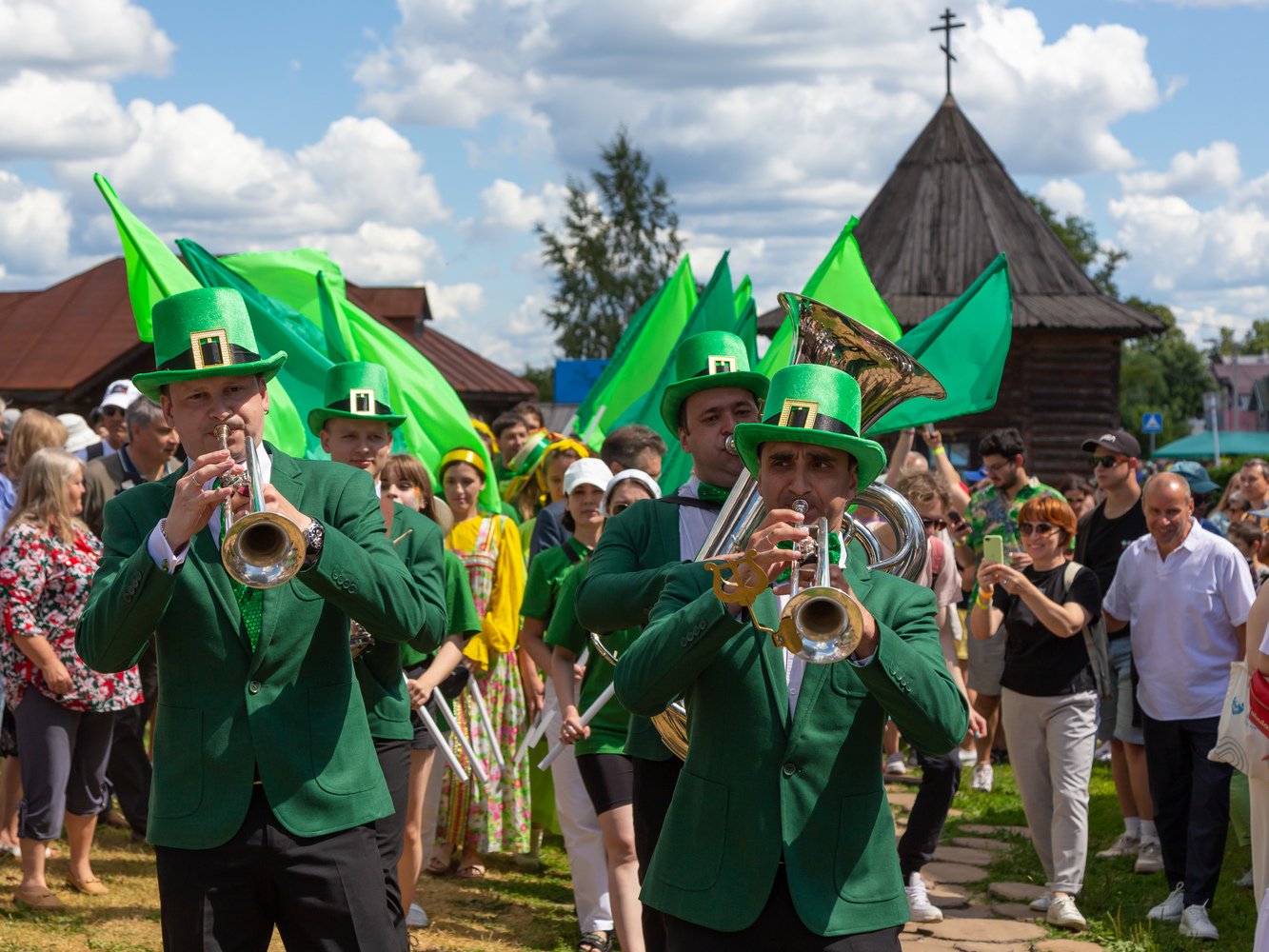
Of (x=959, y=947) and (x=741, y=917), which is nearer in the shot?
(x=741, y=917)

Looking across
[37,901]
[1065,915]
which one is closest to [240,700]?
[37,901]

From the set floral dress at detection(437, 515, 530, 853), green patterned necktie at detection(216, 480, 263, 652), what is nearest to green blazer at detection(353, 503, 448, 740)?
green patterned necktie at detection(216, 480, 263, 652)

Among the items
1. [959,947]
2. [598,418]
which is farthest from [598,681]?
[598,418]

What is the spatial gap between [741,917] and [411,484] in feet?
11.8

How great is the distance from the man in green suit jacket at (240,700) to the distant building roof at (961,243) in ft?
72.1

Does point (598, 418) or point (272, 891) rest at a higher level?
point (598, 418)

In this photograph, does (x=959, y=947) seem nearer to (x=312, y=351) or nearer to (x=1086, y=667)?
(x=1086, y=667)

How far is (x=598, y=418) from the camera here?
36.2 feet

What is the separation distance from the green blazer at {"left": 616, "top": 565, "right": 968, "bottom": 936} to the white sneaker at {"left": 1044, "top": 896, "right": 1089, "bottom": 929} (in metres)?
4.20

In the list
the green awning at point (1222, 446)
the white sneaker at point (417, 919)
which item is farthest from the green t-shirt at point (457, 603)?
the green awning at point (1222, 446)

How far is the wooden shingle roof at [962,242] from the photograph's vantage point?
25625mm

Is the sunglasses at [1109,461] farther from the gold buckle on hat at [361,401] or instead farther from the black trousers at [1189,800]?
the gold buckle on hat at [361,401]

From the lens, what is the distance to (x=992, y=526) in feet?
34.9

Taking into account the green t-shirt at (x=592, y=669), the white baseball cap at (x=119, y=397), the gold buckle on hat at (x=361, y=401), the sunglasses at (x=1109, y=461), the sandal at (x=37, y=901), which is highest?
the white baseball cap at (x=119, y=397)
